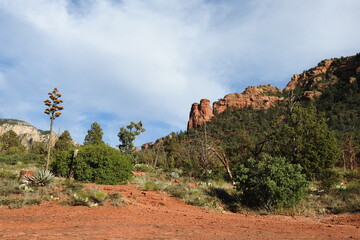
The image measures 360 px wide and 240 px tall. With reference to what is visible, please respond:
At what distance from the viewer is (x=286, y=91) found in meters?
97.2

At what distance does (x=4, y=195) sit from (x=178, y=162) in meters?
22.8

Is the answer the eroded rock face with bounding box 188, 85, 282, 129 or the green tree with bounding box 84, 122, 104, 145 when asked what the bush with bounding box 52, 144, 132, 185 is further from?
the eroded rock face with bounding box 188, 85, 282, 129

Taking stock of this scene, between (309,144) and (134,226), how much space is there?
41.9 ft

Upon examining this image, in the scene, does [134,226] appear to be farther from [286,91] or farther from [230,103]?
[230,103]

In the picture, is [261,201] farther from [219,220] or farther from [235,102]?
[235,102]

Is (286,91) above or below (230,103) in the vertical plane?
above

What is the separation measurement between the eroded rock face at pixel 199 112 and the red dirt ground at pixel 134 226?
10475 centimetres

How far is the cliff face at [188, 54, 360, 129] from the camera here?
79.5 m

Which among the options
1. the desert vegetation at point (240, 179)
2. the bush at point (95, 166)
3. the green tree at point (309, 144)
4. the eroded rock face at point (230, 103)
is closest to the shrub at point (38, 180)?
the desert vegetation at point (240, 179)

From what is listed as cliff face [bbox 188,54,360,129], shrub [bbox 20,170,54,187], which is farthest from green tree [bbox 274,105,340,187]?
cliff face [bbox 188,54,360,129]

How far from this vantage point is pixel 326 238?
5852 mm

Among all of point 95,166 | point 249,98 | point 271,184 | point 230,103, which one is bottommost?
point 271,184

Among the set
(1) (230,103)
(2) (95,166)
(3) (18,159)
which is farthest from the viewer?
(1) (230,103)

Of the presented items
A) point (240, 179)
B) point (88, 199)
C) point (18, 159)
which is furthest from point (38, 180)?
point (18, 159)
